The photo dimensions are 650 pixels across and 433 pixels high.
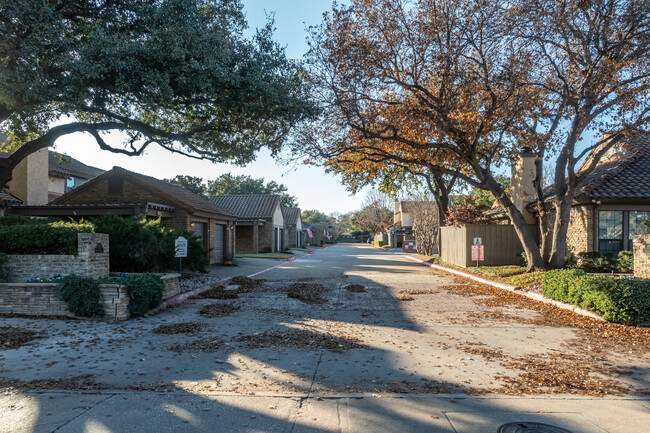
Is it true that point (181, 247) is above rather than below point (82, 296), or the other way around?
above

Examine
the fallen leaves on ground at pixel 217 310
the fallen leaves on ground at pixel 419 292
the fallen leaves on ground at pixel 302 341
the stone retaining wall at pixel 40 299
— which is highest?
the stone retaining wall at pixel 40 299

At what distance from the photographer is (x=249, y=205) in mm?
37000

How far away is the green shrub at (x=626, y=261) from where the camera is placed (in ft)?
51.8

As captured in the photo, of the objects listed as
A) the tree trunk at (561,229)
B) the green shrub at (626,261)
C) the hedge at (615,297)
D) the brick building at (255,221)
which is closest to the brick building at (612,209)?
the green shrub at (626,261)

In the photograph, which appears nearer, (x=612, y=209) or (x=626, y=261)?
(x=626, y=261)

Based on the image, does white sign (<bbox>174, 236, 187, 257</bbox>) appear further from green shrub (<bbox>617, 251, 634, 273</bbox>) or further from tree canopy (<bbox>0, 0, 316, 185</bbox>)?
green shrub (<bbox>617, 251, 634, 273</bbox>)

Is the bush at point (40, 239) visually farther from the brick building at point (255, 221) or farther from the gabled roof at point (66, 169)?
the brick building at point (255, 221)

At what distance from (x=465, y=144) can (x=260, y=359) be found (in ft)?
40.9

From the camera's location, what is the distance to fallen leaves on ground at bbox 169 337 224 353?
21.7 feet

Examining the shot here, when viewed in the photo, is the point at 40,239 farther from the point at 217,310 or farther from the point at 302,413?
the point at 302,413

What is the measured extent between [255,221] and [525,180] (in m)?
20.1

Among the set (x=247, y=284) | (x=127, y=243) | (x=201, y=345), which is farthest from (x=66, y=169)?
(x=201, y=345)

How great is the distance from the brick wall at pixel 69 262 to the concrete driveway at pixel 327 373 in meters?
1.51

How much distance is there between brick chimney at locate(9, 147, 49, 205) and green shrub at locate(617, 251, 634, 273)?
2647cm
